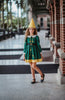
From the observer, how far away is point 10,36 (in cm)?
3000

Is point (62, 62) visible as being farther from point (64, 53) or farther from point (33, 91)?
point (33, 91)

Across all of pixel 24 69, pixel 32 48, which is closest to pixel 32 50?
pixel 32 48

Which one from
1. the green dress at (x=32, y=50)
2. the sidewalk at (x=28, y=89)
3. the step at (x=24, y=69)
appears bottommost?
the step at (x=24, y=69)

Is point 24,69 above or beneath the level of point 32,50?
beneath

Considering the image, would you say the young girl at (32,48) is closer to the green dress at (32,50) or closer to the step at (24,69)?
the green dress at (32,50)

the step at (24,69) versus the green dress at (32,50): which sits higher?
the green dress at (32,50)

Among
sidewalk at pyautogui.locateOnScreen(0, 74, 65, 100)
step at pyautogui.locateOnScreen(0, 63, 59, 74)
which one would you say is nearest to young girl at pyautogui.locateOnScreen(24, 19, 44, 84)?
sidewalk at pyautogui.locateOnScreen(0, 74, 65, 100)

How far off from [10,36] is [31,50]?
78.6 feet

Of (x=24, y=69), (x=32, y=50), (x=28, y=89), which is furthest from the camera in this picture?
(x=24, y=69)

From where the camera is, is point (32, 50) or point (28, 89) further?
point (32, 50)

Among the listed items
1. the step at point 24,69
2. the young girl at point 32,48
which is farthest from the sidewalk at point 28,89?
the young girl at point 32,48

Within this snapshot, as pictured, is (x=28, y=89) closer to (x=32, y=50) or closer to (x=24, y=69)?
(x=32, y=50)

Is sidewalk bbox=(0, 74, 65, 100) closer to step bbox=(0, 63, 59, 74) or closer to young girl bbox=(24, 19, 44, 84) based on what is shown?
step bbox=(0, 63, 59, 74)

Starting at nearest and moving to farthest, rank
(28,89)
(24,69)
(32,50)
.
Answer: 1. (28,89)
2. (32,50)
3. (24,69)
